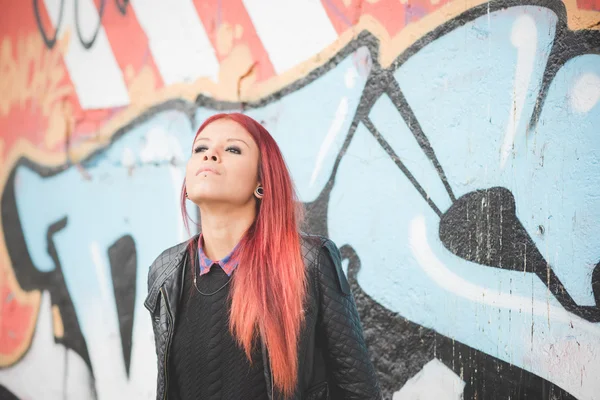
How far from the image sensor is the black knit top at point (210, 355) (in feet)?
5.97

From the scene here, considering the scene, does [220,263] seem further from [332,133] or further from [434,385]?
[434,385]

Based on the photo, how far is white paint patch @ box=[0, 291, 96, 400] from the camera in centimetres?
351

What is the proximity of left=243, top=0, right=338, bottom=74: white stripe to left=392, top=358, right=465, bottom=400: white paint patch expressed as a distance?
65.0 inches

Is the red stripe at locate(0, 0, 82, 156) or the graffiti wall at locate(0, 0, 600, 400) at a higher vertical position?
the red stripe at locate(0, 0, 82, 156)

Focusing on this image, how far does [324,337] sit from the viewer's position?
74.2 inches

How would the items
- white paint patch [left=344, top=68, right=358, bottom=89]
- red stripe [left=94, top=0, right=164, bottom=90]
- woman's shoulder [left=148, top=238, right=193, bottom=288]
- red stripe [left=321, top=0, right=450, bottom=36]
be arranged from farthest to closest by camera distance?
red stripe [left=94, top=0, right=164, bottom=90], white paint patch [left=344, top=68, right=358, bottom=89], red stripe [left=321, top=0, right=450, bottom=36], woman's shoulder [left=148, top=238, right=193, bottom=288]

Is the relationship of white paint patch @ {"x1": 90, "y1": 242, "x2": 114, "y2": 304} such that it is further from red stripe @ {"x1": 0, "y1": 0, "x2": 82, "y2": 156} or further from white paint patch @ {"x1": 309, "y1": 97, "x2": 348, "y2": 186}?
white paint patch @ {"x1": 309, "y1": 97, "x2": 348, "y2": 186}

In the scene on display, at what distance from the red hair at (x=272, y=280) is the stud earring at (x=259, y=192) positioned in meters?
0.02

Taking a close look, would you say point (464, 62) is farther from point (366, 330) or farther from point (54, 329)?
point (54, 329)

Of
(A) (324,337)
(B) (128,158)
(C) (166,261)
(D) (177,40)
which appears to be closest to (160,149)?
(B) (128,158)

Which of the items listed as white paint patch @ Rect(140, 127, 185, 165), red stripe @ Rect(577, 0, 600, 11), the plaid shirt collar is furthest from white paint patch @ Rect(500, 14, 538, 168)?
white paint patch @ Rect(140, 127, 185, 165)

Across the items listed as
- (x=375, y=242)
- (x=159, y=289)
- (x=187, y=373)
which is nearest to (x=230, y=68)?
(x=375, y=242)

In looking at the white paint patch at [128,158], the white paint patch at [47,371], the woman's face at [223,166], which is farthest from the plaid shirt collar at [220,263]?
the white paint patch at [47,371]

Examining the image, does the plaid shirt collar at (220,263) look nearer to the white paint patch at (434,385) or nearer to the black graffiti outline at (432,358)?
the black graffiti outline at (432,358)
